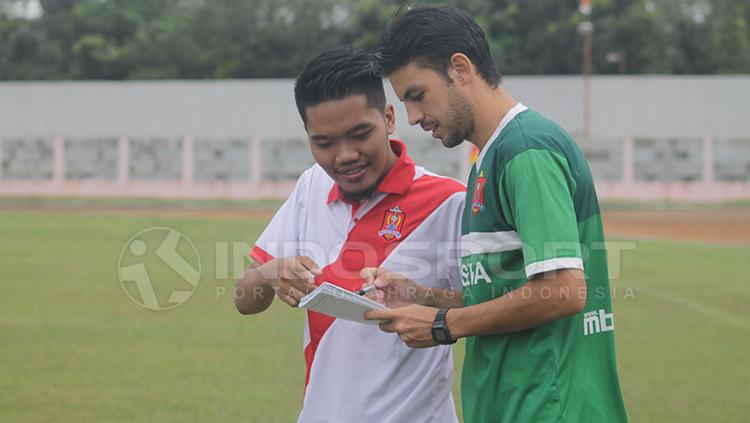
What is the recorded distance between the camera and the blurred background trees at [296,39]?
1964 inches

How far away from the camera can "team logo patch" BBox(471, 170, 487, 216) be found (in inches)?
120

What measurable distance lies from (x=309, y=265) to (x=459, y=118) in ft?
2.33

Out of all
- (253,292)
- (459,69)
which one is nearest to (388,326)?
(253,292)

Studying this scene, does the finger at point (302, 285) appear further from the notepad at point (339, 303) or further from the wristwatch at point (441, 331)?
the wristwatch at point (441, 331)

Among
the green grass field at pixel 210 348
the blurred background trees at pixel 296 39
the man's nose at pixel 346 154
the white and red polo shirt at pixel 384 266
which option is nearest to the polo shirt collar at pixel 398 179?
the white and red polo shirt at pixel 384 266

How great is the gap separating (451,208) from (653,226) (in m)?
22.3

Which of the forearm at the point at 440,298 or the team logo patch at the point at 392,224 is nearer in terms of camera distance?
the forearm at the point at 440,298

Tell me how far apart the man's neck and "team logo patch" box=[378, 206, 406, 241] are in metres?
0.55

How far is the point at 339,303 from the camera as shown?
124 inches

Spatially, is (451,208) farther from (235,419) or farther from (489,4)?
(489,4)

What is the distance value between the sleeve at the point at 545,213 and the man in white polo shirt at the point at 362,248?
68 centimetres

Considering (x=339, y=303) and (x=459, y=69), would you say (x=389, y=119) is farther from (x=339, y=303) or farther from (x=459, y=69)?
(x=339, y=303)

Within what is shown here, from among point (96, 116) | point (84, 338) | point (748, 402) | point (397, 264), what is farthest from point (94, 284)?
point (96, 116)

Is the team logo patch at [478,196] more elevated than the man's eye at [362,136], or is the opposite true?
the man's eye at [362,136]
